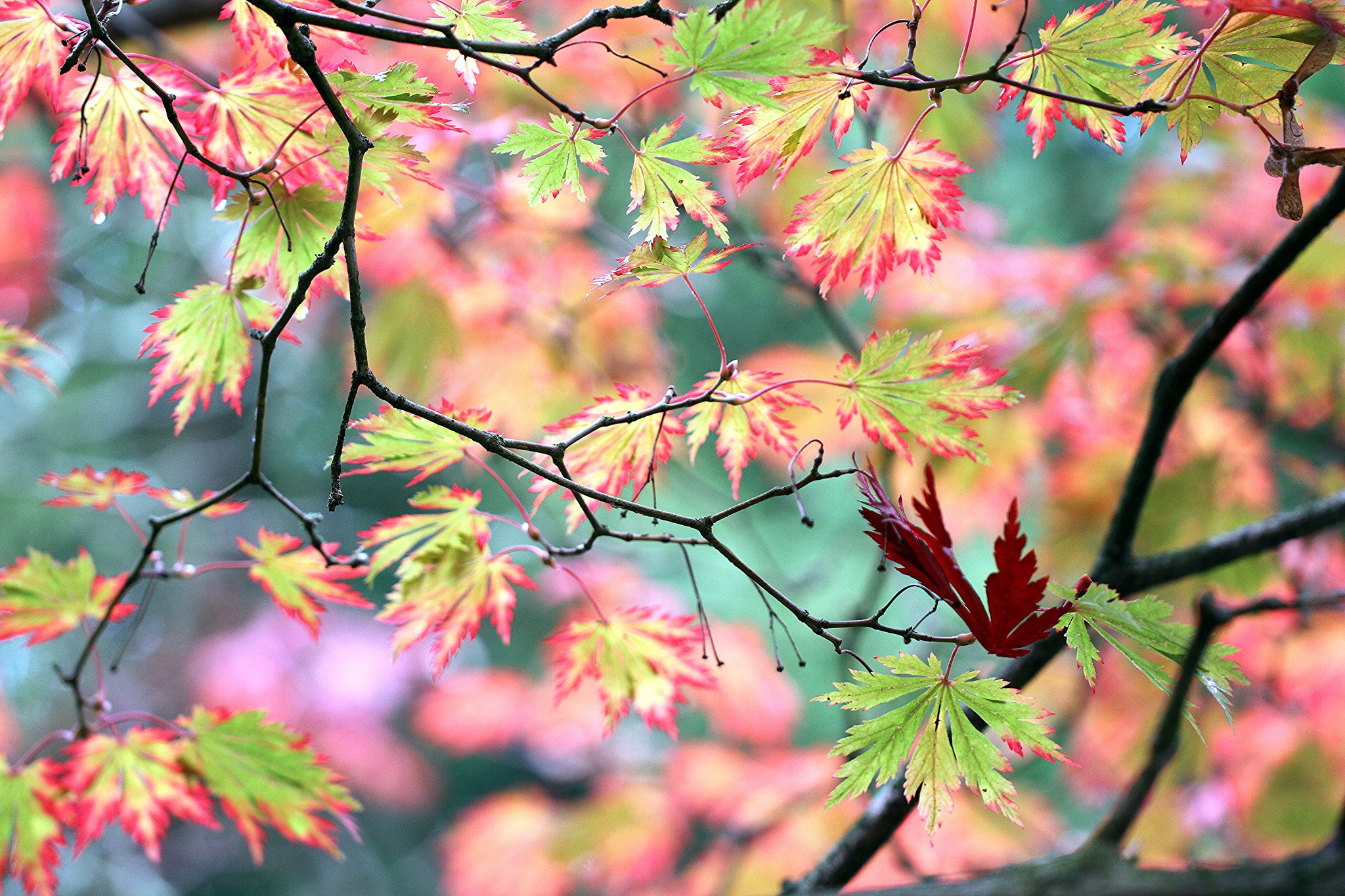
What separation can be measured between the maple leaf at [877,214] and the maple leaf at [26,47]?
53cm

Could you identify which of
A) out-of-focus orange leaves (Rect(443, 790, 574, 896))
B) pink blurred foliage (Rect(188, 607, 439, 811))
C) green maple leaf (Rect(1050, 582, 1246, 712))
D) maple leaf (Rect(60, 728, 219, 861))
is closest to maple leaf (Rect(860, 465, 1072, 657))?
green maple leaf (Rect(1050, 582, 1246, 712))

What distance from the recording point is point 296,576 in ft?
2.35

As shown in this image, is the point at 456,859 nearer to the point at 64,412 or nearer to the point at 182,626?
the point at 182,626

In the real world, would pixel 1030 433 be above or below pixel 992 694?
above

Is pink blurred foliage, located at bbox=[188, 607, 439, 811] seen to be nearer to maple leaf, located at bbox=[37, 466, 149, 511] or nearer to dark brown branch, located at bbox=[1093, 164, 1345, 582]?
maple leaf, located at bbox=[37, 466, 149, 511]

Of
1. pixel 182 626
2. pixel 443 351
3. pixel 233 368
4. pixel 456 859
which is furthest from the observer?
pixel 182 626

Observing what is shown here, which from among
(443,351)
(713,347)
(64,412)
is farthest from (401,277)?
(64,412)

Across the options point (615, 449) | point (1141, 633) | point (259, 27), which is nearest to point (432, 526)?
point (615, 449)

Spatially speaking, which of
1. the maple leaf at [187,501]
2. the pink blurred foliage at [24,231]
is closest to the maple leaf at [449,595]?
the maple leaf at [187,501]

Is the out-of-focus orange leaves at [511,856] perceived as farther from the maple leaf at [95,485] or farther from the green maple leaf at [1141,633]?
the green maple leaf at [1141,633]

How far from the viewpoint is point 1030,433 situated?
1.82 m

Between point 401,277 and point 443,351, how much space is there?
0.18 meters

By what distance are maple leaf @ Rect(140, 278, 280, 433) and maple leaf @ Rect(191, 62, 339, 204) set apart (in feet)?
0.24

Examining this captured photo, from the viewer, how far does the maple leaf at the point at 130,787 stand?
700 millimetres
